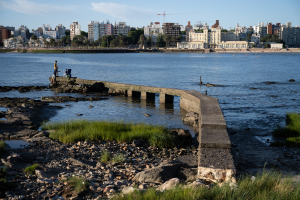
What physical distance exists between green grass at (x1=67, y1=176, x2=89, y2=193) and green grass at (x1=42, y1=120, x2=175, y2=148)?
3907 millimetres

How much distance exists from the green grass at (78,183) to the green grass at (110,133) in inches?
154

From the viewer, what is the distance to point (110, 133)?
1059 centimetres

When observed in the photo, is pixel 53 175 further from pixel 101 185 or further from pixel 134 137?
pixel 134 137

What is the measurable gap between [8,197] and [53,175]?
1276 mm

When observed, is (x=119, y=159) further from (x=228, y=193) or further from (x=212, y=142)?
(x=228, y=193)

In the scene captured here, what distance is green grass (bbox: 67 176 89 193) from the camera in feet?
19.0

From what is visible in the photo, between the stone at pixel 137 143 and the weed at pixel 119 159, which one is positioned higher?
the weed at pixel 119 159

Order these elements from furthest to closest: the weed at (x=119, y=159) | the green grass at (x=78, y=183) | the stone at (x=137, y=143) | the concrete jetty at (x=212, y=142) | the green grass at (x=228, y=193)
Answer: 1. the stone at (x=137, y=143)
2. the weed at (x=119, y=159)
3. the concrete jetty at (x=212, y=142)
4. the green grass at (x=78, y=183)
5. the green grass at (x=228, y=193)

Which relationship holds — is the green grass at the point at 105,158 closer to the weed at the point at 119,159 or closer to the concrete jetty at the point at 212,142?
the weed at the point at 119,159

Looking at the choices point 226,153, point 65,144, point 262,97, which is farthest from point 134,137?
point 262,97

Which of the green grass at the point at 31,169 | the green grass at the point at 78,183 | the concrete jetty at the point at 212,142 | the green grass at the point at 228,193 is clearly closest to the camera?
the green grass at the point at 228,193

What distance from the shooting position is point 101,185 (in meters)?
6.16

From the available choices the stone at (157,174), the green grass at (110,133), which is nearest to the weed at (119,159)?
the stone at (157,174)

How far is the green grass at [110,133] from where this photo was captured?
9953 millimetres
